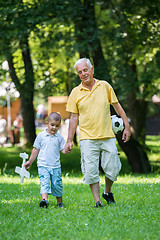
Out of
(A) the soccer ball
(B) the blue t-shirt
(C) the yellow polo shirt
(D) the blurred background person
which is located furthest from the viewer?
(D) the blurred background person

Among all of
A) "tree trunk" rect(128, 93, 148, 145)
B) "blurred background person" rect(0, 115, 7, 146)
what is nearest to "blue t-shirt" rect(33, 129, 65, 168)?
"tree trunk" rect(128, 93, 148, 145)

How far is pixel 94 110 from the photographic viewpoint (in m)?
5.73

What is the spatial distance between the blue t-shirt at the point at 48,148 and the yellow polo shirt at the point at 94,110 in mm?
420

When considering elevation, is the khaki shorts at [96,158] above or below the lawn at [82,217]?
above

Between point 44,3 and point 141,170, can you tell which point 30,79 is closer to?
point 44,3

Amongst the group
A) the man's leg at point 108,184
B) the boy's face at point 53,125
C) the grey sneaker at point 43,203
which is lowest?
the grey sneaker at point 43,203

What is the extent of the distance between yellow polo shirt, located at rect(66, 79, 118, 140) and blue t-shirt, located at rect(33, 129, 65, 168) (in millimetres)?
420

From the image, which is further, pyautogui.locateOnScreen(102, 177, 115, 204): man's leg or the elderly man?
pyautogui.locateOnScreen(102, 177, 115, 204): man's leg

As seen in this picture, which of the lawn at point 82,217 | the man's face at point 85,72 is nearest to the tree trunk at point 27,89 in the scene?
the lawn at point 82,217

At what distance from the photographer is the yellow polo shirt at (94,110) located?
225 inches

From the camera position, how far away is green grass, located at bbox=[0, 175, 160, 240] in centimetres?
443

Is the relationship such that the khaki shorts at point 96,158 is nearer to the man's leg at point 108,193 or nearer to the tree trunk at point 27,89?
the man's leg at point 108,193

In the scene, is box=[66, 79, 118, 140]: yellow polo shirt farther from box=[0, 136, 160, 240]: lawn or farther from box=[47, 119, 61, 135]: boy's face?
box=[0, 136, 160, 240]: lawn

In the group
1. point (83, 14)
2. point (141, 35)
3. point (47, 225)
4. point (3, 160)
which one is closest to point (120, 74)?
point (141, 35)
